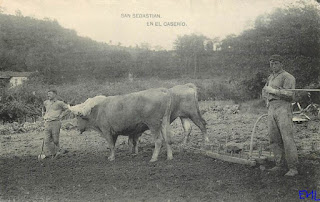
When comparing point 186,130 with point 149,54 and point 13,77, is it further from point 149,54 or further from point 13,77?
point 13,77

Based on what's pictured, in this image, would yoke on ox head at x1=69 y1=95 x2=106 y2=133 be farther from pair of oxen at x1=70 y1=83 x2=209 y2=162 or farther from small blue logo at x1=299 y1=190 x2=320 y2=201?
small blue logo at x1=299 y1=190 x2=320 y2=201

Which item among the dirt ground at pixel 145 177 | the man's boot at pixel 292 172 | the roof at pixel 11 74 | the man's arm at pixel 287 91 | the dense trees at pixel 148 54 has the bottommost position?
the dirt ground at pixel 145 177

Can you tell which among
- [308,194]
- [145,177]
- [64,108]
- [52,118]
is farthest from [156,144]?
[308,194]

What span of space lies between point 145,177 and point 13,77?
22.9ft

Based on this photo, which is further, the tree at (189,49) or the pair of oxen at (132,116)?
the tree at (189,49)

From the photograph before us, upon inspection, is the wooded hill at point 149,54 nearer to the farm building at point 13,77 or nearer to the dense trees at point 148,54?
the dense trees at point 148,54

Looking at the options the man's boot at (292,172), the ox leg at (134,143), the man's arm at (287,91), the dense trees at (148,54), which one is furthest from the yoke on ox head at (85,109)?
the man's boot at (292,172)

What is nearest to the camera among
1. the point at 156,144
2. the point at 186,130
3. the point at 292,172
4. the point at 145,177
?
the point at 292,172

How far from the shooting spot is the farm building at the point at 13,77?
33.4ft

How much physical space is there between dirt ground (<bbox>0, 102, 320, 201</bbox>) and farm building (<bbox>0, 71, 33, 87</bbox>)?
108 inches

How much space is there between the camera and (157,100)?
683 centimetres

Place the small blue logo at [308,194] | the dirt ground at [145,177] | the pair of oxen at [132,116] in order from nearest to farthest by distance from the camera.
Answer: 1. the small blue logo at [308,194]
2. the dirt ground at [145,177]
3. the pair of oxen at [132,116]

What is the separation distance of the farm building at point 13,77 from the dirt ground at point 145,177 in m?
2.74

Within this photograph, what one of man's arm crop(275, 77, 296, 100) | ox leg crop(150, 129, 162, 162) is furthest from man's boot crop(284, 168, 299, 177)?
ox leg crop(150, 129, 162, 162)
